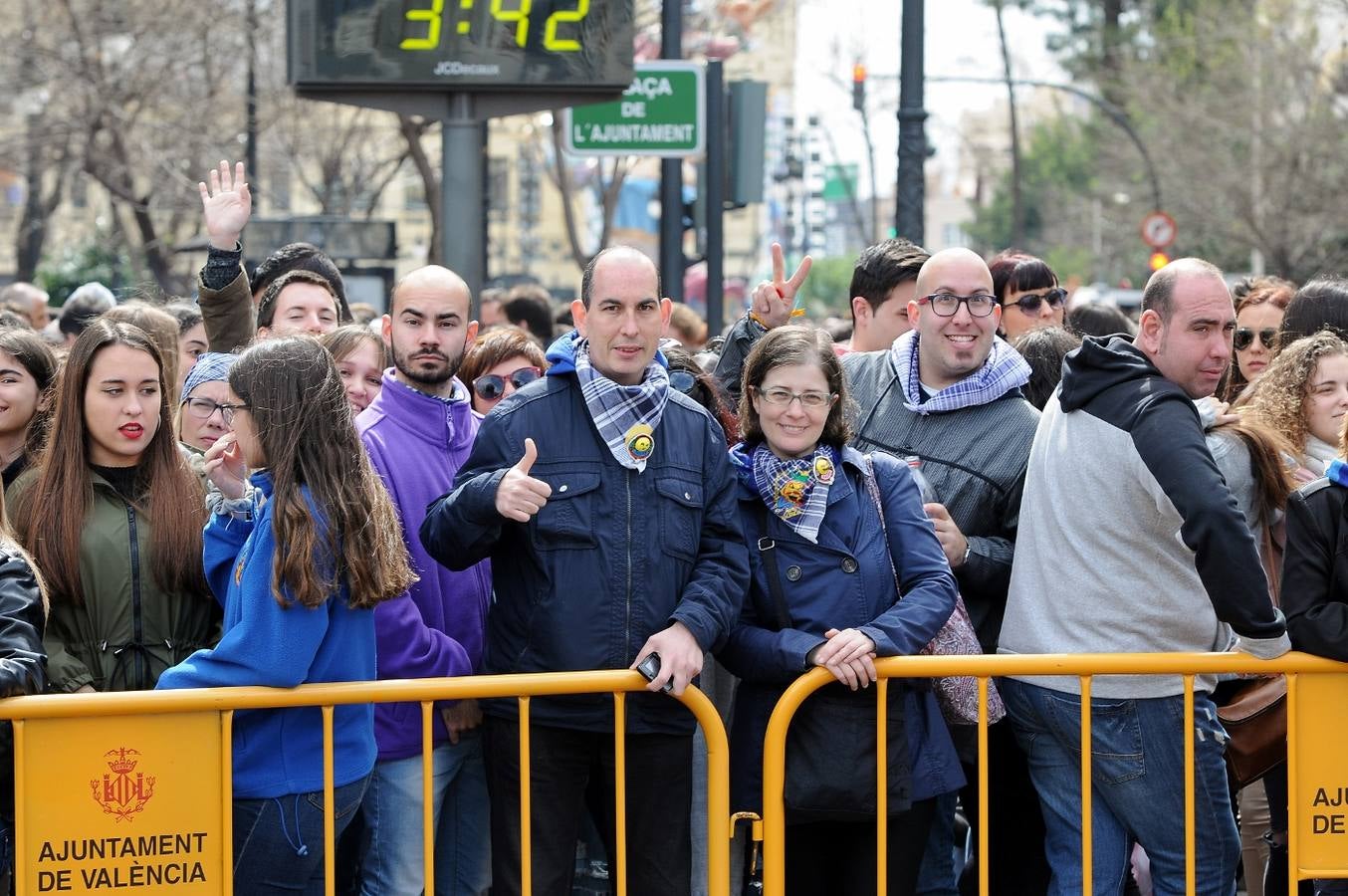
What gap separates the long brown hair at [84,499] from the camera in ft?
14.0

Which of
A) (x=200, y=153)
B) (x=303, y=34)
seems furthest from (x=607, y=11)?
(x=200, y=153)

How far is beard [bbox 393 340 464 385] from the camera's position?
190 inches

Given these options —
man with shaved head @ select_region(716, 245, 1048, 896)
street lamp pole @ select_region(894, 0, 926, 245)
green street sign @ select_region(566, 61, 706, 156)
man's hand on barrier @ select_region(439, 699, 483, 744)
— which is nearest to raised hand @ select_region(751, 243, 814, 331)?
man with shaved head @ select_region(716, 245, 1048, 896)

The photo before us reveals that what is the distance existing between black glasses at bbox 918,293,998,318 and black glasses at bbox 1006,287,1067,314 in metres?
1.62

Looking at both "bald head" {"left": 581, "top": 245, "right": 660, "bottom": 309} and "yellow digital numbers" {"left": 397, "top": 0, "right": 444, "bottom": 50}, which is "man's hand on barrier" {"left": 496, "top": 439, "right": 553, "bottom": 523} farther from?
"yellow digital numbers" {"left": 397, "top": 0, "right": 444, "bottom": 50}

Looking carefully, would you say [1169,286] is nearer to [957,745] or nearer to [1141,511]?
[1141,511]

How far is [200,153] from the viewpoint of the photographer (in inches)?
995

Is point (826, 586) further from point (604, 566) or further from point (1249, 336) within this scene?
point (1249, 336)

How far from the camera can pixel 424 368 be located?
4836 millimetres

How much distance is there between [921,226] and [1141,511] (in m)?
6.51

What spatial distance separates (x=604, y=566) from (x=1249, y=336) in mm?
3657

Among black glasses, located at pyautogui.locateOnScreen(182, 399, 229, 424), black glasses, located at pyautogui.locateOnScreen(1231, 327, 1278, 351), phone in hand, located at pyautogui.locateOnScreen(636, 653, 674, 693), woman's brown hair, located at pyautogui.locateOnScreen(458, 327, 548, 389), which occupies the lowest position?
phone in hand, located at pyautogui.locateOnScreen(636, 653, 674, 693)

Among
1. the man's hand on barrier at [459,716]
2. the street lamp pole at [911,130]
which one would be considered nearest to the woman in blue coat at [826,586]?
the man's hand on barrier at [459,716]

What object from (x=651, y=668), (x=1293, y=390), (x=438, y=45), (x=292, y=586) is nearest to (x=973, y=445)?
(x=1293, y=390)
